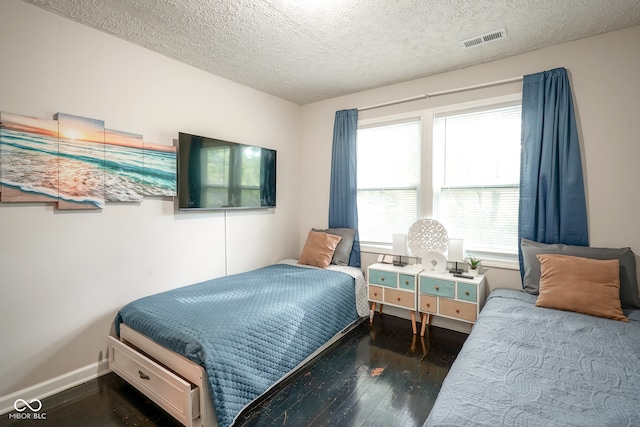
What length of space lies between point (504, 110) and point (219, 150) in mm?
2795

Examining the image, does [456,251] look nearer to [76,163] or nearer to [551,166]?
[551,166]

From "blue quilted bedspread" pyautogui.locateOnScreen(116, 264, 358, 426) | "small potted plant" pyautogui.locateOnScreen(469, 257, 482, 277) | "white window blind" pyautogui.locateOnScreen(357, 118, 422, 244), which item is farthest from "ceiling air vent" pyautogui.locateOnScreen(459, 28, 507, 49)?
"blue quilted bedspread" pyautogui.locateOnScreen(116, 264, 358, 426)

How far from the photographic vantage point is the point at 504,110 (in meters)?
2.78

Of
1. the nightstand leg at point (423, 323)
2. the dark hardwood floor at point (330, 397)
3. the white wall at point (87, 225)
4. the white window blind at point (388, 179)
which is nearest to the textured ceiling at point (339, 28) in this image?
the white wall at point (87, 225)

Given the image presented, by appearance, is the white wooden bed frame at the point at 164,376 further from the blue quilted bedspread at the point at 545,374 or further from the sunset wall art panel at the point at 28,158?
the blue quilted bedspread at the point at 545,374

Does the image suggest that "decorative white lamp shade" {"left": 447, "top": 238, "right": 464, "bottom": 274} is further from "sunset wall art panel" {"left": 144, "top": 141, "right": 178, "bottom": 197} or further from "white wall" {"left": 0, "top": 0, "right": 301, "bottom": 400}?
"sunset wall art panel" {"left": 144, "top": 141, "right": 178, "bottom": 197}

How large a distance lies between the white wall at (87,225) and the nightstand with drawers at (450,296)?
6.85ft

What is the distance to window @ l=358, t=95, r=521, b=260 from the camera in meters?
2.78

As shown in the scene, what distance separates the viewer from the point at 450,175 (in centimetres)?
307

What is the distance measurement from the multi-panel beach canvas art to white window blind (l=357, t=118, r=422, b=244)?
7.10 feet

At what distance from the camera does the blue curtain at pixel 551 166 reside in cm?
239

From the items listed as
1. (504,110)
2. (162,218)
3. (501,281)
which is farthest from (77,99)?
(501,281)

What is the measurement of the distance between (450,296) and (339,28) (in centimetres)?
244

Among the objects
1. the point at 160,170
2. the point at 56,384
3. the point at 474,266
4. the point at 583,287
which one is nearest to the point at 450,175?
the point at 474,266
